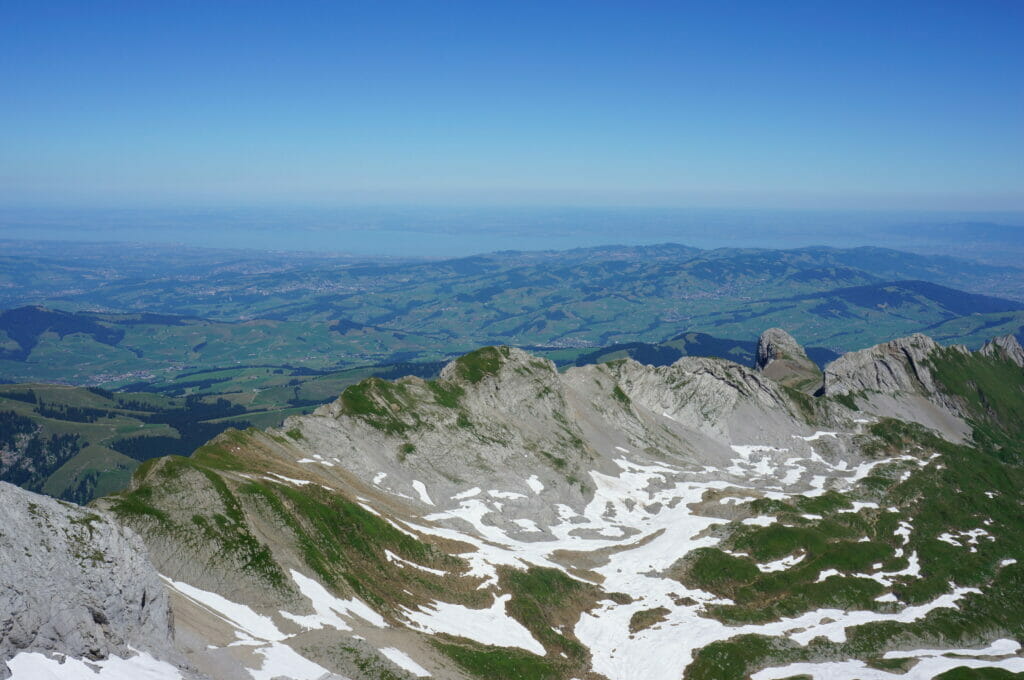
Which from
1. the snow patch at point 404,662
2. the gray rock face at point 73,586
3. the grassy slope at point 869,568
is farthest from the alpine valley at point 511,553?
the grassy slope at point 869,568

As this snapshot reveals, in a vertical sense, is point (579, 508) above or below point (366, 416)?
below

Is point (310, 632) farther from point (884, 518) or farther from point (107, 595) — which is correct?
point (884, 518)

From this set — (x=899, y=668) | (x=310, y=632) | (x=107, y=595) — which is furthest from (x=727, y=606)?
(x=107, y=595)

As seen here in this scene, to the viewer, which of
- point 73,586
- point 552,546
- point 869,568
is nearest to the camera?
point 73,586

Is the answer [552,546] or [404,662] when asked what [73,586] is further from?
[552,546]

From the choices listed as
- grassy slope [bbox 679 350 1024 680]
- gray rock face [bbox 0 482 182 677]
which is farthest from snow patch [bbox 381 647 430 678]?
grassy slope [bbox 679 350 1024 680]

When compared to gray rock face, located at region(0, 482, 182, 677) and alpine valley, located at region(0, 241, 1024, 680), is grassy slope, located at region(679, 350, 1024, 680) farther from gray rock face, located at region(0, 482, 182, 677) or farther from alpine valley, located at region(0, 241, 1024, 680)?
gray rock face, located at region(0, 482, 182, 677)

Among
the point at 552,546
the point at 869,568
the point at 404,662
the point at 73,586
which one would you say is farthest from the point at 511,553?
the point at 73,586
